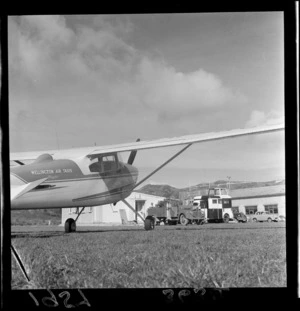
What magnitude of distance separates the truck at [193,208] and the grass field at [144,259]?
635mm

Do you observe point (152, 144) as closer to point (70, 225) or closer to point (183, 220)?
point (70, 225)

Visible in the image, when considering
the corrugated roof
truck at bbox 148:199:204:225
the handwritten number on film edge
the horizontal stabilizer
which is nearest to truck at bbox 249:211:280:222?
the corrugated roof

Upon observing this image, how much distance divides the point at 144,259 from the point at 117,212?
5.43ft

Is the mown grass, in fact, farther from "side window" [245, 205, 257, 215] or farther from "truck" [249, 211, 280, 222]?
"side window" [245, 205, 257, 215]

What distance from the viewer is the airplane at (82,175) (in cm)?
410

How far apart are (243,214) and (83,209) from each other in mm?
2301

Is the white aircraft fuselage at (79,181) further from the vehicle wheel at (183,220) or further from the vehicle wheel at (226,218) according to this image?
the vehicle wheel at (226,218)

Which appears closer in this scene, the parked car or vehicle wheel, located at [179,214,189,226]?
the parked car

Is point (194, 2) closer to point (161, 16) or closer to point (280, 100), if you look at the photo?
point (161, 16)

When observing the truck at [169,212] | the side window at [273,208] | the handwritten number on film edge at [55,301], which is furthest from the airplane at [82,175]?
the handwritten number on film edge at [55,301]

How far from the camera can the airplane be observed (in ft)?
13.5

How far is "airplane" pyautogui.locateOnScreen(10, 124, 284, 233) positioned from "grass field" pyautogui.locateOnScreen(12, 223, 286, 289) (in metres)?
0.36

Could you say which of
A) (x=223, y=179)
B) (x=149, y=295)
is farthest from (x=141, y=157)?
(x=149, y=295)

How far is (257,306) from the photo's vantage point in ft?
9.81
